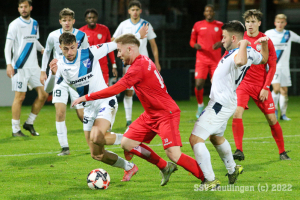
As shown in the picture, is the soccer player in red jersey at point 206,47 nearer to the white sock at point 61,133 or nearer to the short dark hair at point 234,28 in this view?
the white sock at point 61,133

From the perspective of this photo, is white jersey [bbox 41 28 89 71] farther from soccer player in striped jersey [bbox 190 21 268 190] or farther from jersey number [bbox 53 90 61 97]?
soccer player in striped jersey [bbox 190 21 268 190]

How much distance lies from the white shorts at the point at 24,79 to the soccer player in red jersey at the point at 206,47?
3.51m

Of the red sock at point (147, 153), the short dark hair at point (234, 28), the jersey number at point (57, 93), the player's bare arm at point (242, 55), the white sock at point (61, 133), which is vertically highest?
the short dark hair at point (234, 28)

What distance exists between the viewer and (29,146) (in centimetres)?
685

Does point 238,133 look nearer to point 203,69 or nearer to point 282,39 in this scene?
point 203,69

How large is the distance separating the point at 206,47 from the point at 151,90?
5860mm

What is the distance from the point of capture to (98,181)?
4.30m

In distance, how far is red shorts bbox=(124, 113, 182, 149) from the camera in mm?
4219

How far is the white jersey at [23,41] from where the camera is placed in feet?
25.5

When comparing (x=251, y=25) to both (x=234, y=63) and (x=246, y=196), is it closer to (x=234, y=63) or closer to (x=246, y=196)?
(x=234, y=63)

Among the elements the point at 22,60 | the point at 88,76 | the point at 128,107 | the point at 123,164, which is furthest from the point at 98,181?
the point at 128,107

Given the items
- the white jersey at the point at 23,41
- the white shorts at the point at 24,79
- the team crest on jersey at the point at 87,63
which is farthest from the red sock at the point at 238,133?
the white jersey at the point at 23,41

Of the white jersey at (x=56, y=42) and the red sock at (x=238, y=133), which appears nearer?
the red sock at (x=238, y=133)

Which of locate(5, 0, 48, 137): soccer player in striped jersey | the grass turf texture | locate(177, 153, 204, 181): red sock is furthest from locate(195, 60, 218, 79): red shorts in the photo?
locate(177, 153, 204, 181): red sock
